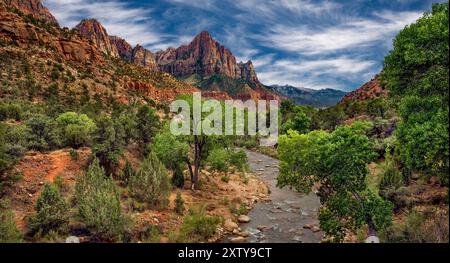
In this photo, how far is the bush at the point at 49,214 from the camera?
15352mm

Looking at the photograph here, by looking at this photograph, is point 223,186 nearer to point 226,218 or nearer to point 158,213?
point 226,218

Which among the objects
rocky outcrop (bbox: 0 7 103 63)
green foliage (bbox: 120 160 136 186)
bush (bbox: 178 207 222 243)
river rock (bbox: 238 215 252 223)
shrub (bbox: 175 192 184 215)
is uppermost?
rocky outcrop (bbox: 0 7 103 63)

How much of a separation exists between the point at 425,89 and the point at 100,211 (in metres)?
14.2

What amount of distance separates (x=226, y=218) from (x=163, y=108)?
171 ft

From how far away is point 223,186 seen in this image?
1126 inches

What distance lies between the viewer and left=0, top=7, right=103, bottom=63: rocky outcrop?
5916 centimetres

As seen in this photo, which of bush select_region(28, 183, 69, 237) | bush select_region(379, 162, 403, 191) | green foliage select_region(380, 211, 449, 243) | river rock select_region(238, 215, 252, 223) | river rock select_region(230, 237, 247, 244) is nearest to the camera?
green foliage select_region(380, 211, 449, 243)

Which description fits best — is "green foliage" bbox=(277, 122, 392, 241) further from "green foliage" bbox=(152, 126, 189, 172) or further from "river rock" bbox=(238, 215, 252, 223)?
"green foliage" bbox=(152, 126, 189, 172)

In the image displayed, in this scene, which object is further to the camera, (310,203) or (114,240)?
(310,203)

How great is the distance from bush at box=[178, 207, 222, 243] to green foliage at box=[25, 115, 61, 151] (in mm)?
13118

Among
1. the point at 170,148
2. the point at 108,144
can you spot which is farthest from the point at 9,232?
the point at 170,148

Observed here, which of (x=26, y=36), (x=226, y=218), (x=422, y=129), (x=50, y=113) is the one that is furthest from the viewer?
(x=26, y=36)

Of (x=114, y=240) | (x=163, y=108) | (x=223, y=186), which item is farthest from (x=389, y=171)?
(x=163, y=108)

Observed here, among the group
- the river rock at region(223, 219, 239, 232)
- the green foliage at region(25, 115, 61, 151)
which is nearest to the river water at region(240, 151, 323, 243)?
the river rock at region(223, 219, 239, 232)
